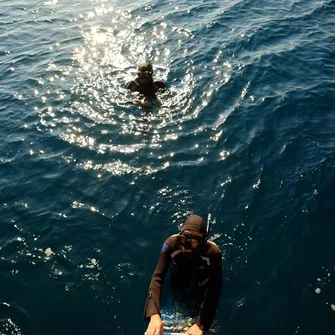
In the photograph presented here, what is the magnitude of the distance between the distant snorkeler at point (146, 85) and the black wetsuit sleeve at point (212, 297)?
775 cm

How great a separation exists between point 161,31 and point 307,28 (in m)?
7.38

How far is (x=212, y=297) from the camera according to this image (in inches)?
278

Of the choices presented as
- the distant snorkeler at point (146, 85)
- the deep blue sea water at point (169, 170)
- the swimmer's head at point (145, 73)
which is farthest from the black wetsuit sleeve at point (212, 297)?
the swimmer's head at point (145, 73)

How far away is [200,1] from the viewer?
21.7 m

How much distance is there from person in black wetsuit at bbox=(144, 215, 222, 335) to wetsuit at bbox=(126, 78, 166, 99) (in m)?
7.60

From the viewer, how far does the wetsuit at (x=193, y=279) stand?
22.7 ft

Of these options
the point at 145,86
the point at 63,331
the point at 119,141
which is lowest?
the point at 63,331

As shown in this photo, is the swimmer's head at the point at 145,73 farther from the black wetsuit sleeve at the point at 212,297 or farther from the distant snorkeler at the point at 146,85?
the black wetsuit sleeve at the point at 212,297

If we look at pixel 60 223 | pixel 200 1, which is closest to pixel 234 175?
pixel 60 223

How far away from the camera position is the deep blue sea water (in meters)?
8.03

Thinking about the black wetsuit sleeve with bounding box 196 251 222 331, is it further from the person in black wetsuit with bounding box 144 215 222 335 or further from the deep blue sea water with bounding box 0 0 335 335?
the deep blue sea water with bounding box 0 0 335 335

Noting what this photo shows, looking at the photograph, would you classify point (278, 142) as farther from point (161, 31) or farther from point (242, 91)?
point (161, 31)

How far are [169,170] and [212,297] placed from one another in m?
4.79

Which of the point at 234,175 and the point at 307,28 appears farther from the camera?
the point at 307,28
